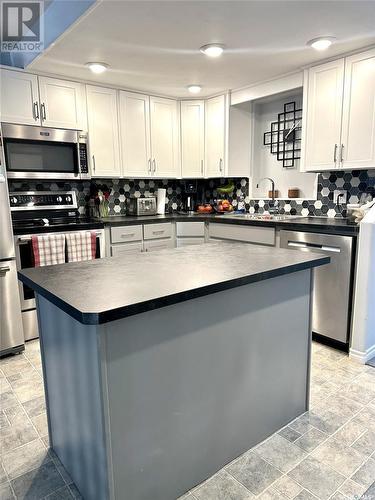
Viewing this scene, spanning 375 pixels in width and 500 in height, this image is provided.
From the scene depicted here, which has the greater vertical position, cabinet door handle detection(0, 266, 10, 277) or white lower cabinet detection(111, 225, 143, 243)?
white lower cabinet detection(111, 225, 143, 243)

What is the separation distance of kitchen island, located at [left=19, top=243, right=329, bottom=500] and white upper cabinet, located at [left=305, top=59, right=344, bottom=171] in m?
1.57

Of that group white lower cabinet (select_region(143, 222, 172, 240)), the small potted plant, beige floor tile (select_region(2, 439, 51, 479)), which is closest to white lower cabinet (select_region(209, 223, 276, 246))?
white lower cabinet (select_region(143, 222, 172, 240))

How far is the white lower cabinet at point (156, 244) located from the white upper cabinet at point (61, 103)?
4.31 feet

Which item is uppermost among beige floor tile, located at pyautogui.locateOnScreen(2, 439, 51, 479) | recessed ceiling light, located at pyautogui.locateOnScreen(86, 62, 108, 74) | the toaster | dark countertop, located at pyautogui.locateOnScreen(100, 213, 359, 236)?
recessed ceiling light, located at pyautogui.locateOnScreen(86, 62, 108, 74)

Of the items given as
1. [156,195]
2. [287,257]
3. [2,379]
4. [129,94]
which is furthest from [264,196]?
[2,379]

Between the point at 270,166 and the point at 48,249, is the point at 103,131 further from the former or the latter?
the point at 270,166

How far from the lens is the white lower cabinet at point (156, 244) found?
366 centimetres

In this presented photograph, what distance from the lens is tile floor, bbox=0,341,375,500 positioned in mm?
1445

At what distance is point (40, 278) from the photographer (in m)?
1.40

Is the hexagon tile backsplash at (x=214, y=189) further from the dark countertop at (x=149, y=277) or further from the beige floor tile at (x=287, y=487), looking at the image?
the beige floor tile at (x=287, y=487)

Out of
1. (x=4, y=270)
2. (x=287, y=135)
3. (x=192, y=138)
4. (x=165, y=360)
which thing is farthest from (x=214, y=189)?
(x=165, y=360)

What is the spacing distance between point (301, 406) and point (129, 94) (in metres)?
3.28

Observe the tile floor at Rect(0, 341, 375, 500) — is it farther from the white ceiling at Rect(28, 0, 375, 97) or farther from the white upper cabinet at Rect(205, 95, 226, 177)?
the white upper cabinet at Rect(205, 95, 226, 177)

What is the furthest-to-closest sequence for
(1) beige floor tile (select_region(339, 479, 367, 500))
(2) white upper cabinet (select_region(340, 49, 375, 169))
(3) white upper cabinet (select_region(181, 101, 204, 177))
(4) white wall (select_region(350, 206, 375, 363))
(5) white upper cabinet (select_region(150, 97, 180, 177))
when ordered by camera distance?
(3) white upper cabinet (select_region(181, 101, 204, 177)) → (5) white upper cabinet (select_region(150, 97, 180, 177)) → (2) white upper cabinet (select_region(340, 49, 375, 169)) → (4) white wall (select_region(350, 206, 375, 363)) → (1) beige floor tile (select_region(339, 479, 367, 500))
